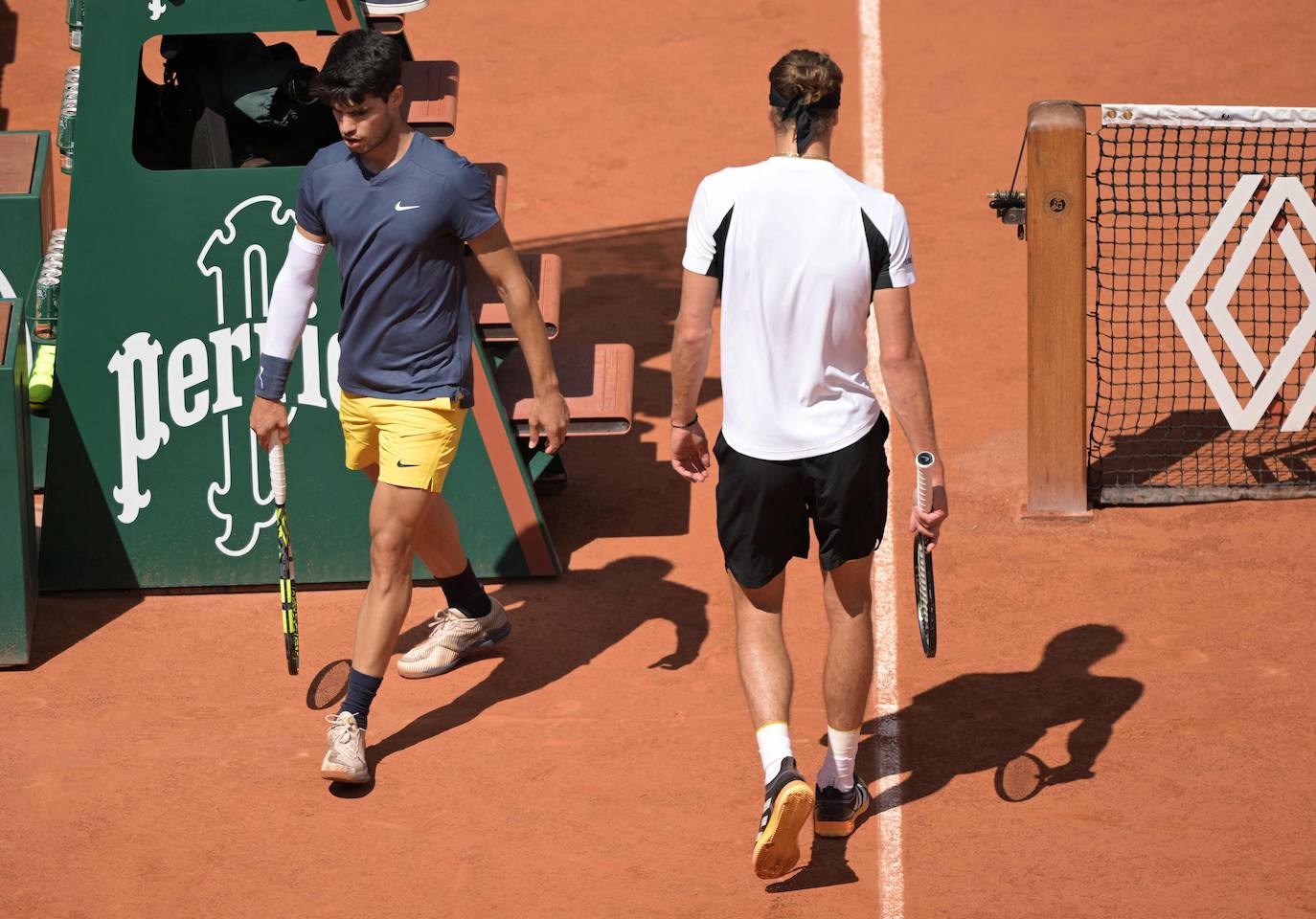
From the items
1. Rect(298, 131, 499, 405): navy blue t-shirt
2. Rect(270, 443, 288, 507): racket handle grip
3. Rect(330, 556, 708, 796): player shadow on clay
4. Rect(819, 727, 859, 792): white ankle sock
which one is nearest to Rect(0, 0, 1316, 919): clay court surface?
Rect(330, 556, 708, 796): player shadow on clay

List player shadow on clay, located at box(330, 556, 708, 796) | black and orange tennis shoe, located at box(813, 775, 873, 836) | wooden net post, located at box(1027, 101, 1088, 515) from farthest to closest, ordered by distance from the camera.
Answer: wooden net post, located at box(1027, 101, 1088, 515) → player shadow on clay, located at box(330, 556, 708, 796) → black and orange tennis shoe, located at box(813, 775, 873, 836)

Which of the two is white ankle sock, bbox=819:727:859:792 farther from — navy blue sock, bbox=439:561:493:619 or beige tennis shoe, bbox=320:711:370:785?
navy blue sock, bbox=439:561:493:619

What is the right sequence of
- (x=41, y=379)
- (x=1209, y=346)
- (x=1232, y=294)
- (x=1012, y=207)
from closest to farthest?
(x=41, y=379), (x=1012, y=207), (x=1232, y=294), (x=1209, y=346)

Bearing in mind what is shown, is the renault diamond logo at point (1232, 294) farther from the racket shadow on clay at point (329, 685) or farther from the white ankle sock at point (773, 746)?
the racket shadow on clay at point (329, 685)

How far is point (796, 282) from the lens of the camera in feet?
→ 17.0

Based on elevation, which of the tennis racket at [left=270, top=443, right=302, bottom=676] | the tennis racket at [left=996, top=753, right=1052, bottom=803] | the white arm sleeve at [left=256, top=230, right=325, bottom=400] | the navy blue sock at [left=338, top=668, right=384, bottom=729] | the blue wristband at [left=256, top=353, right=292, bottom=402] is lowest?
the tennis racket at [left=996, top=753, right=1052, bottom=803]

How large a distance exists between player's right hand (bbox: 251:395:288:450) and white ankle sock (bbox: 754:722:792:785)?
205cm

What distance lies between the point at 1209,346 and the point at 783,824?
4.52 metres

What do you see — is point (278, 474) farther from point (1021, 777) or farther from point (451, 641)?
point (1021, 777)

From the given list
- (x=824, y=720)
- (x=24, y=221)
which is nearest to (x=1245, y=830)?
(x=824, y=720)

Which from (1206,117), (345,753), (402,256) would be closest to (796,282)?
(402,256)

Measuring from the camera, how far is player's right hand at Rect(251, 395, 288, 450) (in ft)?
20.5

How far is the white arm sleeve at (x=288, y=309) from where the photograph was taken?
6.17 meters

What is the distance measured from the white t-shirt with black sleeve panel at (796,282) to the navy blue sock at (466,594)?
75.8 inches
